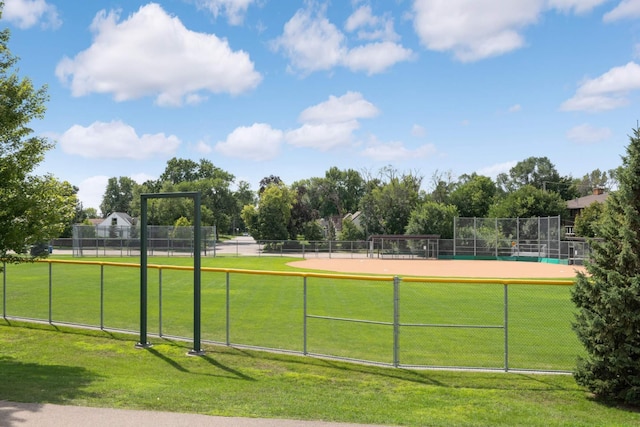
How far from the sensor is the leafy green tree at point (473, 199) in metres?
94.6

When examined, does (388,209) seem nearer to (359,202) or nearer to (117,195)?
(359,202)

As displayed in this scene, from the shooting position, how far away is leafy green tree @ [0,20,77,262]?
34.0 feet

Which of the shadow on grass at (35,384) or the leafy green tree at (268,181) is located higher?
the leafy green tree at (268,181)

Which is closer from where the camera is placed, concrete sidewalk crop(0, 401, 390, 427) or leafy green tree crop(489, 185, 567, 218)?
concrete sidewalk crop(0, 401, 390, 427)

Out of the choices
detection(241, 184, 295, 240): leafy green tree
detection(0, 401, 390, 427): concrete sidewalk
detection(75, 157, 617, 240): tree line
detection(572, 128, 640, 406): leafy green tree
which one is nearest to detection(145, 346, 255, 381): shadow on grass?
detection(0, 401, 390, 427): concrete sidewalk

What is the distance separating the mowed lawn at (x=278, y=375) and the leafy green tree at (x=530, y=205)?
5090 cm

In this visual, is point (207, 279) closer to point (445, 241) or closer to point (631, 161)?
point (631, 161)

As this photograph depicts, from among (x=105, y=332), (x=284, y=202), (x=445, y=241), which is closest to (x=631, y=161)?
(x=105, y=332)

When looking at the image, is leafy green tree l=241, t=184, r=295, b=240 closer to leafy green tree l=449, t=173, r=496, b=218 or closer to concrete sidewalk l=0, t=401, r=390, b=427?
leafy green tree l=449, t=173, r=496, b=218

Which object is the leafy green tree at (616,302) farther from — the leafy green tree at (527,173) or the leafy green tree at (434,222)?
the leafy green tree at (527,173)

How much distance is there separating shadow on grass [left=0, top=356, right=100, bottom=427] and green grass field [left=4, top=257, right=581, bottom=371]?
13.0ft

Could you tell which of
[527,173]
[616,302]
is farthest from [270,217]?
[527,173]

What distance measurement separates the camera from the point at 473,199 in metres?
95.9

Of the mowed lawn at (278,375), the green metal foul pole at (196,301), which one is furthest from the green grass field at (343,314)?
the green metal foul pole at (196,301)
